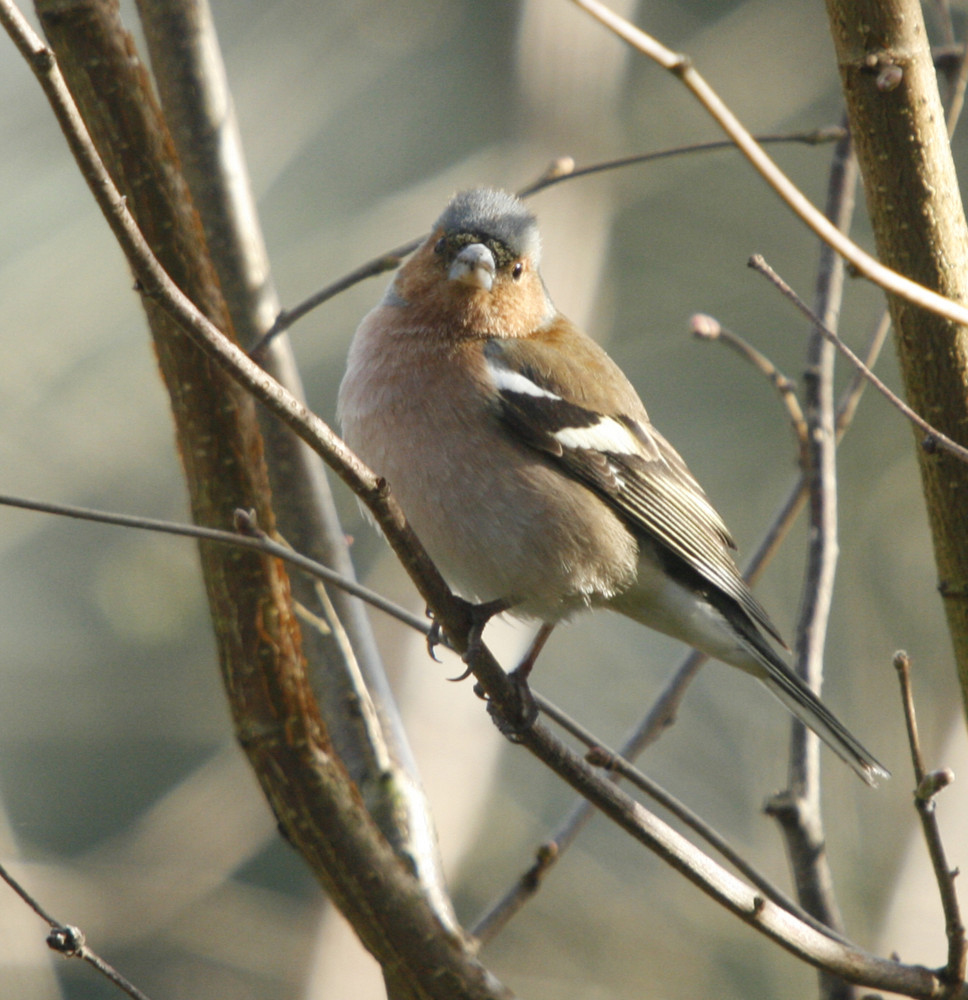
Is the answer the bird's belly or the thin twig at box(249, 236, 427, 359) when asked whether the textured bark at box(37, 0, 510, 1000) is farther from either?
the bird's belly

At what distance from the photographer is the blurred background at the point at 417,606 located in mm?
5414

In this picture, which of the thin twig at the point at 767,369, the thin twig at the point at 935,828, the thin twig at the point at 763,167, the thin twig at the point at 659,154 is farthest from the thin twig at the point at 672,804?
the thin twig at the point at 659,154

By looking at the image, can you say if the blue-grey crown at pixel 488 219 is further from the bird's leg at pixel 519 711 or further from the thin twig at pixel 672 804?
the thin twig at pixel 672 804

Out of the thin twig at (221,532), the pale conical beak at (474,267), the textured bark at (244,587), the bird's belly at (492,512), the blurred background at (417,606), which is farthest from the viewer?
the blurred background at (417,606)

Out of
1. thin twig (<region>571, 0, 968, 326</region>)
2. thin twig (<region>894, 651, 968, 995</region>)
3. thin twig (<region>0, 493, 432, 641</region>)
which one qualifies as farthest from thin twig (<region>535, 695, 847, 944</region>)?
thin twig (<region>571, 0, 968, 326</region>)

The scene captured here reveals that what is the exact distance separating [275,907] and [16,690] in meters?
2.70

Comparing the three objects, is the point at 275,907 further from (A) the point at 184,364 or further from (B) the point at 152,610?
(A) the point at 184,364

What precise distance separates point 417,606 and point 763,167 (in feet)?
11.3

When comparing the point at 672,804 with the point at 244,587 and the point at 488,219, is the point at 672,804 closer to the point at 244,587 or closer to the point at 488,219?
the point at 244,587

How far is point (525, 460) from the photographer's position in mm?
3539

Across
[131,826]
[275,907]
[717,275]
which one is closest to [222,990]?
[275,907]

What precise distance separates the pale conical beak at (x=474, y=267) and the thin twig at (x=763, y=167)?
5.84ft

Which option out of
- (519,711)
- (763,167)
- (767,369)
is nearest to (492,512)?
(519,711)

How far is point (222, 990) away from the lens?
6621 mm
